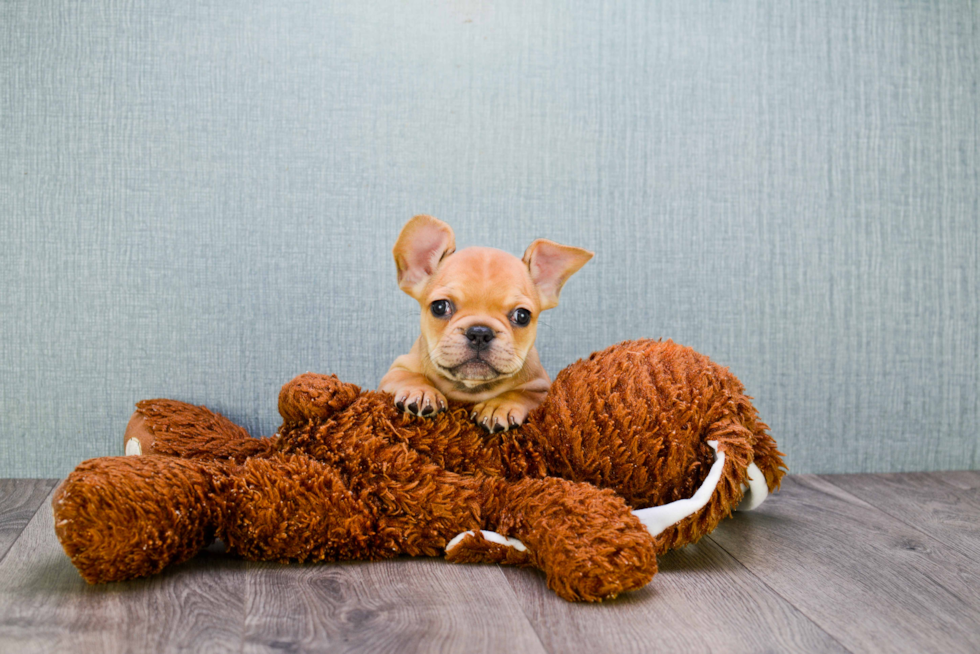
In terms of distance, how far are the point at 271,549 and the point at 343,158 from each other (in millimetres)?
934

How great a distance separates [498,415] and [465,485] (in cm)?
13

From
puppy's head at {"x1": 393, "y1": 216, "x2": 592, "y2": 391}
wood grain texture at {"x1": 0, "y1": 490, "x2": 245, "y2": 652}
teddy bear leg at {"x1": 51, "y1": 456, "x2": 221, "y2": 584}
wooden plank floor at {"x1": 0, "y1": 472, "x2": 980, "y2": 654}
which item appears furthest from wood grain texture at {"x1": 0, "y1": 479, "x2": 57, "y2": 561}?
puppy's head at {"x1": 393, "y1": 216, "x2": 592, "y2": 391}

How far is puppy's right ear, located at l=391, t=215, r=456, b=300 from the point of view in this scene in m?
1.30

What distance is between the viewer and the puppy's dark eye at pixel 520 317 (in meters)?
1.25

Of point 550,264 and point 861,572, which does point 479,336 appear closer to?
point 550,264

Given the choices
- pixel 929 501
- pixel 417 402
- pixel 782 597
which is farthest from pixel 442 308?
pixel 929 501

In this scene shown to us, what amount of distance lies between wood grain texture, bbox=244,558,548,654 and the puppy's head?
0.31 m

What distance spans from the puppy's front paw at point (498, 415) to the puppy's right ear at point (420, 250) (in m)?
0.24

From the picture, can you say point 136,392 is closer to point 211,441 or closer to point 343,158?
point 211,441

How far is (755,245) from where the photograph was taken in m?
1.87

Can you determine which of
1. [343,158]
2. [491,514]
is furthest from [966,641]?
[343,158]

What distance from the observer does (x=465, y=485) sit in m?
1.17

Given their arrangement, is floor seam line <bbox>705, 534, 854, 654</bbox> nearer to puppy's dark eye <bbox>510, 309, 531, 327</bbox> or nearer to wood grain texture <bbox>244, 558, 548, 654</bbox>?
wood grain texture <bbox>244, 558, 548, 654</bbox>

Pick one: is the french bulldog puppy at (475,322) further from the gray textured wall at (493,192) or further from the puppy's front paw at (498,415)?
the gray textured wall at (493,192)
